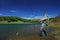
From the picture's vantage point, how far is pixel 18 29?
173cm

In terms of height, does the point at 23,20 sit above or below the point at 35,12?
below

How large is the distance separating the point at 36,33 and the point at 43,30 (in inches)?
5.5

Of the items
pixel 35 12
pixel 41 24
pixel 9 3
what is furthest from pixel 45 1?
pixel 9 3

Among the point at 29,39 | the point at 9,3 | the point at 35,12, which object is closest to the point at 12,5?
the point at 9,3

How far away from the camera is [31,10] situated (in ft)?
5.74

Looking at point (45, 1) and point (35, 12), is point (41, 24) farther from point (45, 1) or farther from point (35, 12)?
point (45, 1)

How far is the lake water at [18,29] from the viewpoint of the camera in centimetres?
172

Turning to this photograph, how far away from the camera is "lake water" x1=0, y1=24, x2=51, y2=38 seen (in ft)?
5.65

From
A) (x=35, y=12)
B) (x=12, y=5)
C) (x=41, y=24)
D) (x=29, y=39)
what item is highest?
(x=12, y=5)

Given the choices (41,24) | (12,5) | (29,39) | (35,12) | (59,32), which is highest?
(12,5)

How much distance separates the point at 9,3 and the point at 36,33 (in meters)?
0.74

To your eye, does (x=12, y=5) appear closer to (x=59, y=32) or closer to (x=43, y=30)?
(x=43, y=30)

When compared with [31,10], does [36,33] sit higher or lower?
lower

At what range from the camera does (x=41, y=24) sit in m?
1.74
